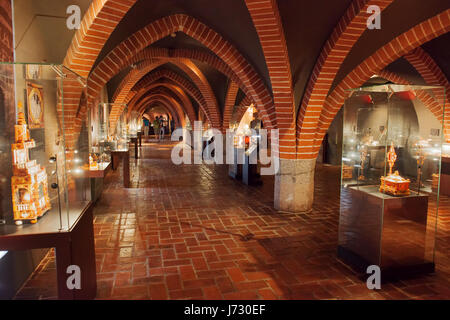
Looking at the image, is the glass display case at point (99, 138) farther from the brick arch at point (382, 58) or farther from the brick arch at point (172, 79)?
the brick arch at point (172, 79)

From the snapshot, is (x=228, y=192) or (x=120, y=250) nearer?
(x=120, y=250)

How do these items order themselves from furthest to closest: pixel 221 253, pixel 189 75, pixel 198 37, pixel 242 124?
pixel 189 75, pixel 242 124, pixel 198 37, pixel 221 253

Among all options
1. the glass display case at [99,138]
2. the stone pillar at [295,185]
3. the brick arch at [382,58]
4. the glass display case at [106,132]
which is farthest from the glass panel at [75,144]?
the brick arch at [382,58]

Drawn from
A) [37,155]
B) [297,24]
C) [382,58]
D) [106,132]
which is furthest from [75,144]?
[106,132]

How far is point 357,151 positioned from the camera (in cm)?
382

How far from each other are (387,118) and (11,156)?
3.37 metres

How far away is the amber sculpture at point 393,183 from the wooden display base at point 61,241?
3.01 metres

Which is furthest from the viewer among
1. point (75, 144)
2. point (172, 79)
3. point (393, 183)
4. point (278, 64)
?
point (172, 79)

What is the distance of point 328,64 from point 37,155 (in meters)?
4.50

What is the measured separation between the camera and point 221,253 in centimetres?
405

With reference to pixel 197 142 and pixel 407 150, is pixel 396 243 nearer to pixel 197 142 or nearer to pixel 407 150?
pixel 407 150

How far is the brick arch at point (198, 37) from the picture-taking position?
234 inches

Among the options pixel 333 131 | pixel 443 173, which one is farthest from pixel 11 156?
pixel 333 131

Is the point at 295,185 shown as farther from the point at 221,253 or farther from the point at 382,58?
the point at 382,58
